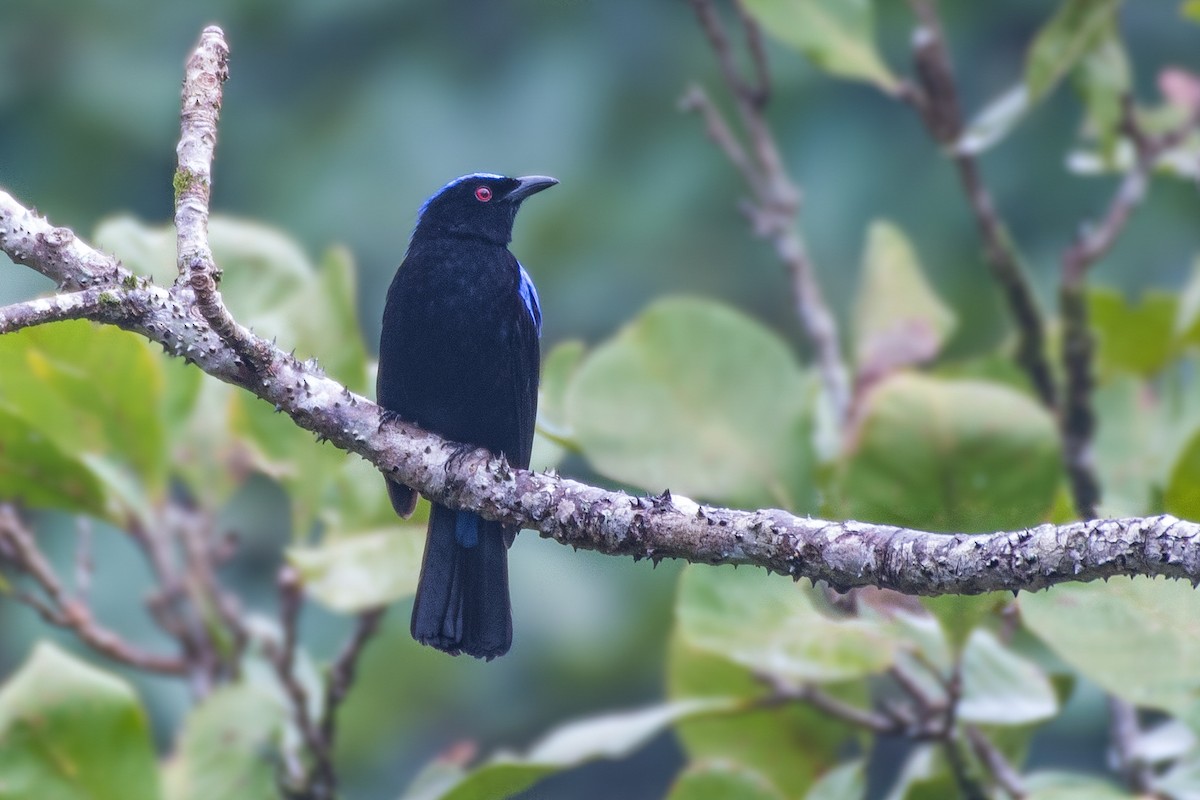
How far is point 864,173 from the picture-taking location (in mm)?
6797

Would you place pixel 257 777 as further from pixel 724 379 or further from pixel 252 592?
pixel 252 592

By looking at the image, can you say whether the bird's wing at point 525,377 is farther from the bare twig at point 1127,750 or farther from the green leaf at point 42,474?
the bare twig at point 1127,750

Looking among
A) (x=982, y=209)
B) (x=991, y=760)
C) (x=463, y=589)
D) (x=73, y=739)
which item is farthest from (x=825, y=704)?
(x=73, y=739)

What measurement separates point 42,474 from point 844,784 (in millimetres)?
1626

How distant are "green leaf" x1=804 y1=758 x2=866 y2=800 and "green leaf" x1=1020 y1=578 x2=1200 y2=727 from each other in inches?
17.5

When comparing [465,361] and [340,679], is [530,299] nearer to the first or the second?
[465,361]

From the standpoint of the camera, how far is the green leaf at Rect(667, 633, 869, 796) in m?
2.89

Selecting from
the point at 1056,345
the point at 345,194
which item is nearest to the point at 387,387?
the point at 1056,345

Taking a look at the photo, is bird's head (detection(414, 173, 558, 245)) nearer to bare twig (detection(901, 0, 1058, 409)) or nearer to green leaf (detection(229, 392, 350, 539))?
green leaf (detection(229, 392, 350, 539))

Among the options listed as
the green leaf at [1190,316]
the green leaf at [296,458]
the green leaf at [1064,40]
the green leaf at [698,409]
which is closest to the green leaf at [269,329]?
the green leaf at [296,458]

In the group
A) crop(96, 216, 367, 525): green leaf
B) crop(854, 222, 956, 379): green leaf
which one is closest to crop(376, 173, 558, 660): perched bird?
crop(96, 216, 367, 525): green leaf

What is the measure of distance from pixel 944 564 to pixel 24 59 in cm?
709

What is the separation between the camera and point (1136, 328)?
3.63 meters

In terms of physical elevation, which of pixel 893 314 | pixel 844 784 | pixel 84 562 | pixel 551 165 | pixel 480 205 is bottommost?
pixel 844 784
